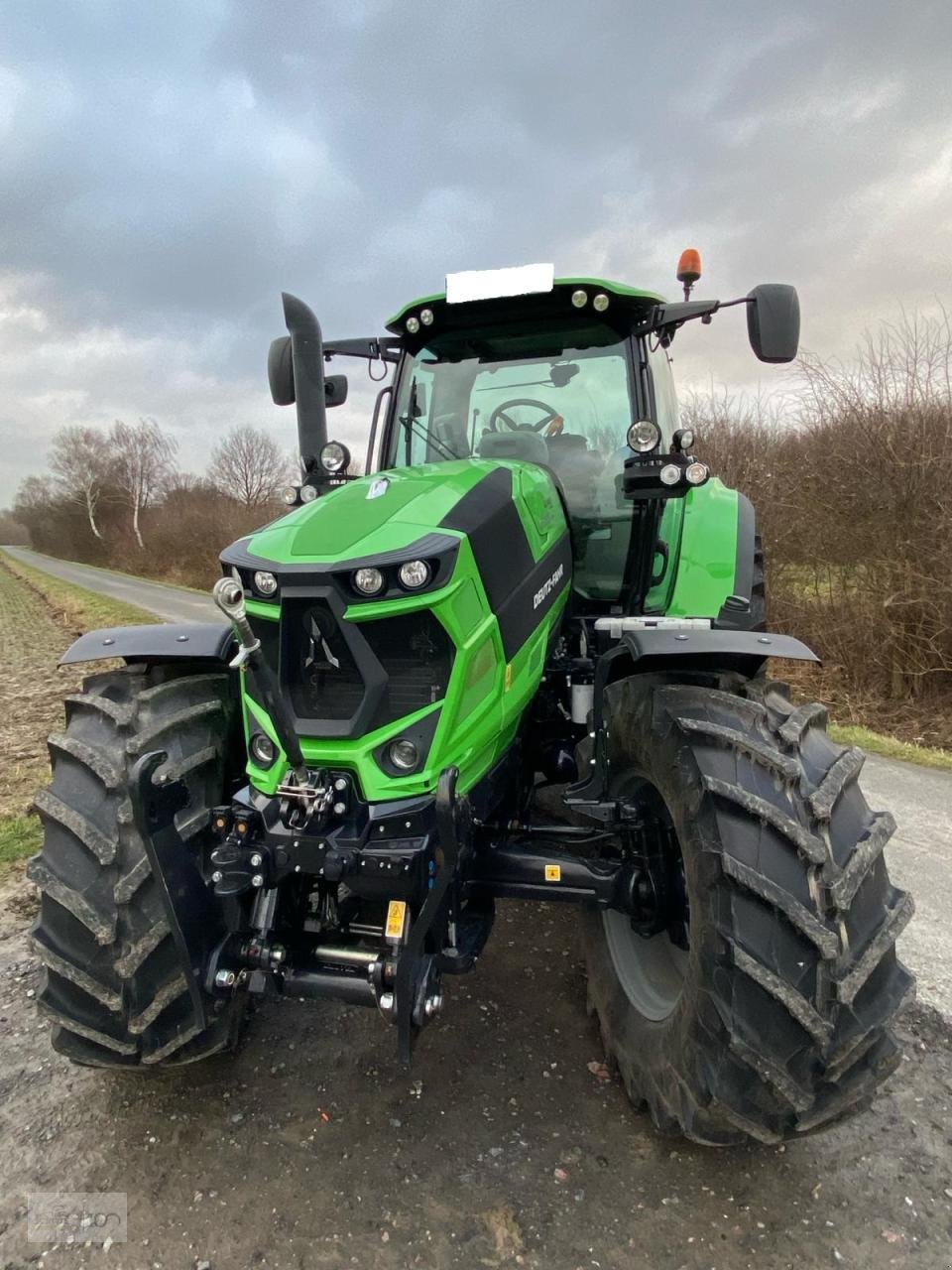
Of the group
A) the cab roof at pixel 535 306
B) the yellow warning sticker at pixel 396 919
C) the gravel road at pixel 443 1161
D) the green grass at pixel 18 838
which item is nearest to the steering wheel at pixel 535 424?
the cab roof at pixel 535 306

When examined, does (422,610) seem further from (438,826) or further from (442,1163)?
(442,1163)

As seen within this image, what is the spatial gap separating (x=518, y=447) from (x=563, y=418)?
0.26 meters

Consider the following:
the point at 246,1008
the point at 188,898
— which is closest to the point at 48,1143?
the point at 246,1008

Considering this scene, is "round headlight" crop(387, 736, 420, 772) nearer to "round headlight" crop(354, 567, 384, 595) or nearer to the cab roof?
"round headlight" crop(354, 567, 384, 595)

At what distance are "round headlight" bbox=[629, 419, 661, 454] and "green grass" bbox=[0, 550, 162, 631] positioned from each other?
7.46 m

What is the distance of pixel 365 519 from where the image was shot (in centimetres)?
229

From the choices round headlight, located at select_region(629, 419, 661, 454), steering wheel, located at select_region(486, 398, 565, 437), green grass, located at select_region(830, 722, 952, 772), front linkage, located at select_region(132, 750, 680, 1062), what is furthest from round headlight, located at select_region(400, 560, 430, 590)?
green grass, located at select_region(830, 722, 952, 772)

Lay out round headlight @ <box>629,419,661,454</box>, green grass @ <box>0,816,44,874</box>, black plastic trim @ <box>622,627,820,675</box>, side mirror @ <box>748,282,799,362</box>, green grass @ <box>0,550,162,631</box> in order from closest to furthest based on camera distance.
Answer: black plastic trim @ <box>622,627,820,675</box> < round headlight @ <box>629,419,661,454</box> < side mirror @ <box>748,282,799,362</box> < green grass @ <box>0,816,44,874</box> < green grass @ <box>0,550,162,631</box>

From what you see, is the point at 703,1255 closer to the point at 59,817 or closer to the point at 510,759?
the point at 510,759

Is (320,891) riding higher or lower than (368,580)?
lower

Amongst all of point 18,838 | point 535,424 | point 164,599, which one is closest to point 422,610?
point 535,424

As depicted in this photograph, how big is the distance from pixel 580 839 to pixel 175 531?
36.0m

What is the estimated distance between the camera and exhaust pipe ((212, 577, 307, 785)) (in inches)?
73.1

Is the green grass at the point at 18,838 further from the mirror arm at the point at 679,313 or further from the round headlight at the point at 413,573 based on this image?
the mirror arm at the point at 679,313
